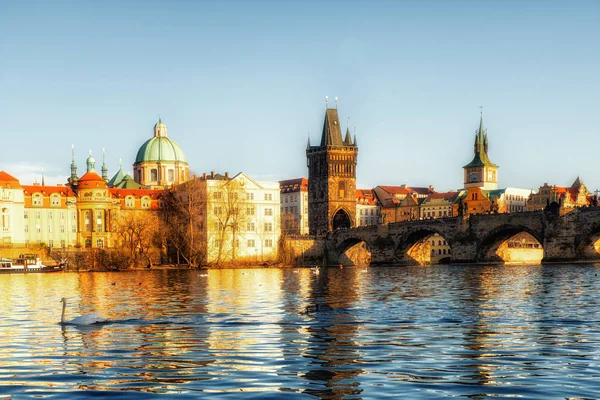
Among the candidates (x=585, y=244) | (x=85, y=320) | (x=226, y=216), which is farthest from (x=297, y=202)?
(x=85, y=320)

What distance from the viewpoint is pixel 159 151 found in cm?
16550

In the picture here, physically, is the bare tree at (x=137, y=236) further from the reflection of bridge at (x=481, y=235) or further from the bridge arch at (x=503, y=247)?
the bridge arch at (x=503, y=247)

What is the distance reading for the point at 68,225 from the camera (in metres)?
131

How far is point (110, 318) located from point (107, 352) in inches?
425

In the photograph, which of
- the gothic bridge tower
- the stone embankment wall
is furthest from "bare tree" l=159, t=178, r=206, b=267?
the gothic bridge tower

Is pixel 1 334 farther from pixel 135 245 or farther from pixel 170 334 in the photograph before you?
pixel 135 245

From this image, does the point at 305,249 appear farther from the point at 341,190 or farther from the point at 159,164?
the point at 159,164

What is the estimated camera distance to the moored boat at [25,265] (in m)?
104

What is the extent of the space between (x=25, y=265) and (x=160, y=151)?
6265 centimetres

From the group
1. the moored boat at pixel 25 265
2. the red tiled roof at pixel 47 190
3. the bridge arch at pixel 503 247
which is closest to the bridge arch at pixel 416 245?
the bridge arch at pixel 503 247

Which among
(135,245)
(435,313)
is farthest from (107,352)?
(135,245)

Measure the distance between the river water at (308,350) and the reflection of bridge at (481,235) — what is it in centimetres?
6281

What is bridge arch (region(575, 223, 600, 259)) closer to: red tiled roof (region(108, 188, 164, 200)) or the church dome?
red tiled roof (region(108, 188, 164, 200))

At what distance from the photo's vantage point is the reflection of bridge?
4139 inches
